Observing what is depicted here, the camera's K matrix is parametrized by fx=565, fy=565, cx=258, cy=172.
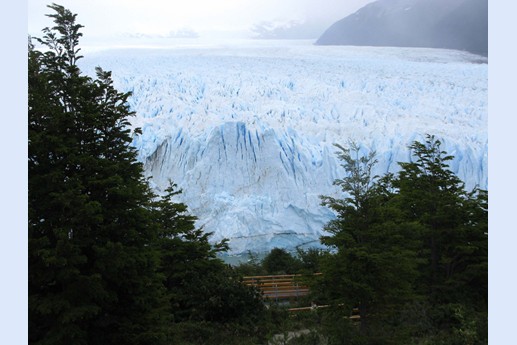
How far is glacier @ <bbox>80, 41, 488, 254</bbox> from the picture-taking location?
19047 millimetres

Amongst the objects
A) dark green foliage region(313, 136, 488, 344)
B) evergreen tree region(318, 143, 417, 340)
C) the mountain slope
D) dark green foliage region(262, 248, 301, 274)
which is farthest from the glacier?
evergreen tree region(318, 143, 417, 340)

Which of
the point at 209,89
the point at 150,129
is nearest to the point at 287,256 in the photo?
the point at 150,129

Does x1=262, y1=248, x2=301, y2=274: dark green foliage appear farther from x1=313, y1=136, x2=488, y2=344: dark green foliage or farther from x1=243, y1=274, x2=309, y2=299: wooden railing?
x1=313, y1=136, x2=488, y2=344: dark green foliage

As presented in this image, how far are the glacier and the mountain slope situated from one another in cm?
194

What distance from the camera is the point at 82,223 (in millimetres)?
7645

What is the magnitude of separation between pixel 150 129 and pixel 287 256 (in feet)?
22.1

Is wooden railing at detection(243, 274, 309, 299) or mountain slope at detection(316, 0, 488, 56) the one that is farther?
mountain slope at detection(316, 0, 488, 56)

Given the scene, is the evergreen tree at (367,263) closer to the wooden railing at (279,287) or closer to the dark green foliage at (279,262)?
the wooden railing at (279,287)

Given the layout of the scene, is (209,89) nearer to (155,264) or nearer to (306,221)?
(306,221)

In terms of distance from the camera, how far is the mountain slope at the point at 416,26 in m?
25.0

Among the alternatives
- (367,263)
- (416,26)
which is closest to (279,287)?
(367,263)

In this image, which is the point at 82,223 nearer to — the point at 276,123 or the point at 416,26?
the point at 276,123

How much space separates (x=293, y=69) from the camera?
24281 mm

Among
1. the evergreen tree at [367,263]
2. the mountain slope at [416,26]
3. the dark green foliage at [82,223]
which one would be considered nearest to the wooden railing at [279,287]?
the evergreen tree at [367,263]
